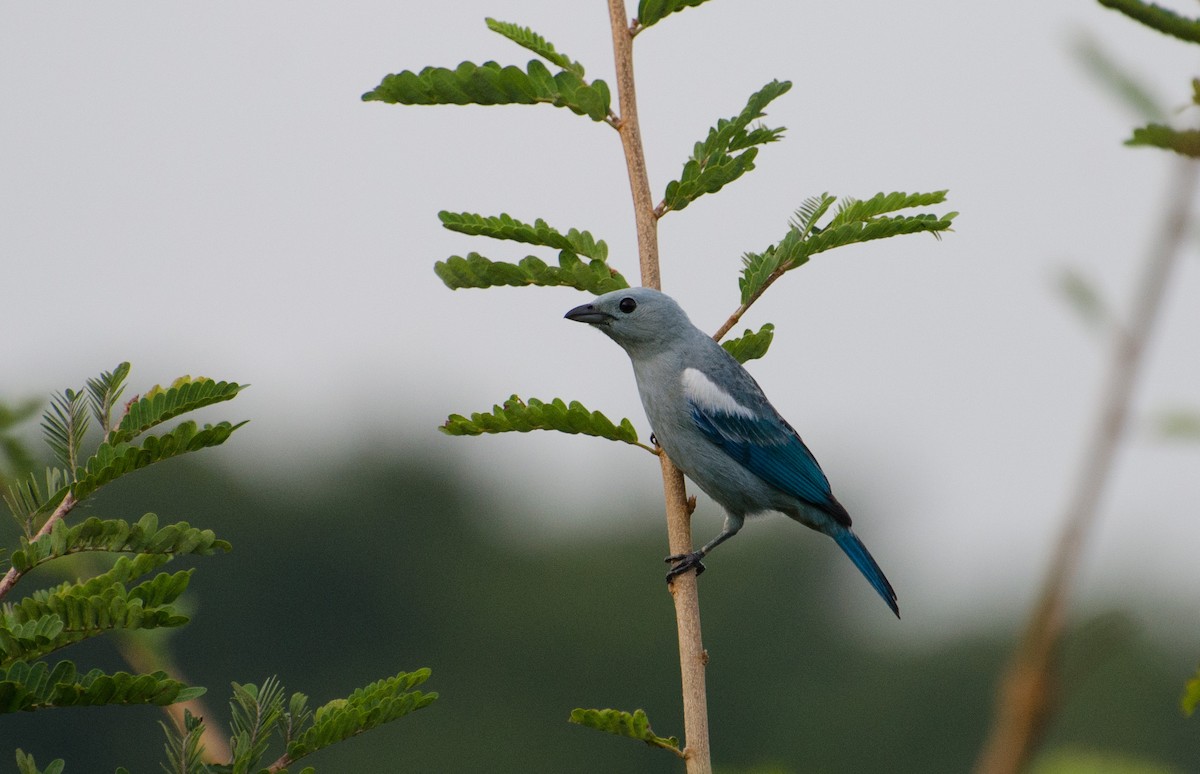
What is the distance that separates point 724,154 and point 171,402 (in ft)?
6.37

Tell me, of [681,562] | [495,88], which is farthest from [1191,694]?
[495,88]

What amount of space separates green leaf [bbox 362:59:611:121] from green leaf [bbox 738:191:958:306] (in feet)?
2.24

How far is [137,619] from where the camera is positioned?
2.72 metres

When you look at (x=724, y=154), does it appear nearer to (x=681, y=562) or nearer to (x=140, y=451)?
(x=681, y=562)

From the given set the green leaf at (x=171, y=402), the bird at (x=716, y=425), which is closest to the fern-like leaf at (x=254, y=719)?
the green leaf at (x=171, y=402)

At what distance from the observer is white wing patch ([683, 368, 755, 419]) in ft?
20.6

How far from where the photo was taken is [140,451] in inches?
112

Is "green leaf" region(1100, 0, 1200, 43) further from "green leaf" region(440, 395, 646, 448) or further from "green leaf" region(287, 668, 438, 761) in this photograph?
"green leaf" region(440, 395, 646, 448)

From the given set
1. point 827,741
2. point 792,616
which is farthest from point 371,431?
point 827,741

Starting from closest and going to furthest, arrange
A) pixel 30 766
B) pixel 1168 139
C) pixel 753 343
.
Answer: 1. pixel 1168 139
2. pixel 30 766
3. pixel 753 343

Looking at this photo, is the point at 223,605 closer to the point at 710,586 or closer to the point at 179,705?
the point at 710,586

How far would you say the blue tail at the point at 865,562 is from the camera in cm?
640

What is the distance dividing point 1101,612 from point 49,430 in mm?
2647

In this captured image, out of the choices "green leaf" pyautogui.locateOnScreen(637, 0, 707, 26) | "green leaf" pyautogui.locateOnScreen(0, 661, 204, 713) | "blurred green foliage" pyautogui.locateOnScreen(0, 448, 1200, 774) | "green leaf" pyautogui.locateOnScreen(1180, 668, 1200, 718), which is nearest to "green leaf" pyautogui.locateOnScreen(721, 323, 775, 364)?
"green leaf" pyautogui.locateOnScreen(637, 0, 707, 26)
